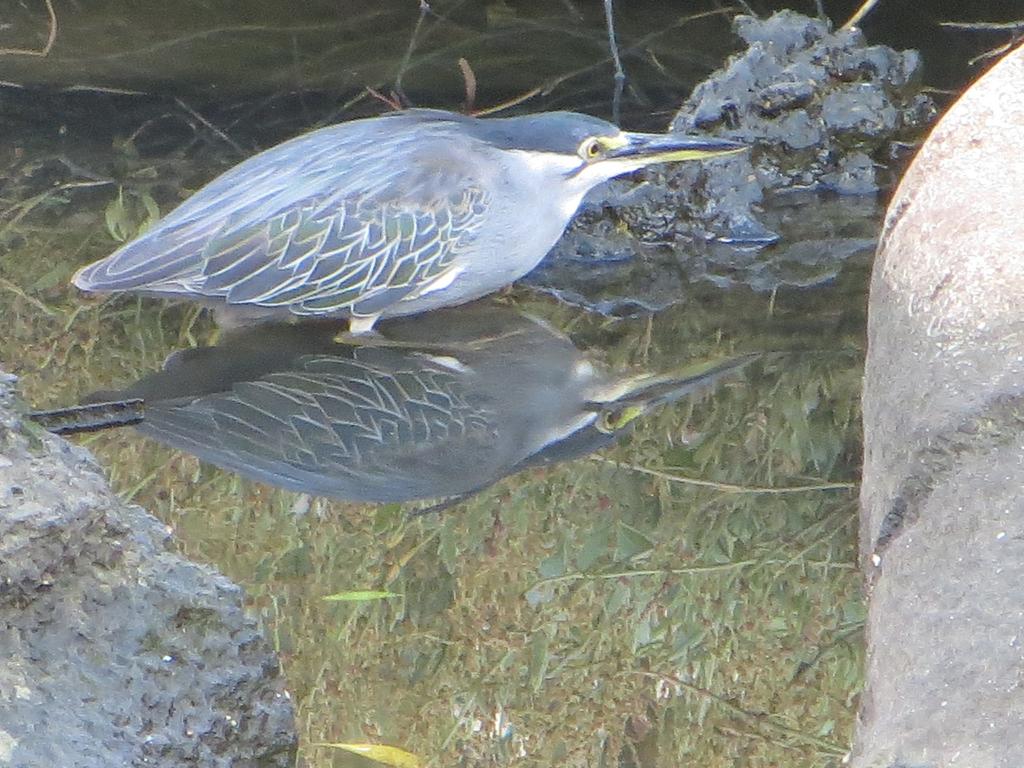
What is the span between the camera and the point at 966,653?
177 cm

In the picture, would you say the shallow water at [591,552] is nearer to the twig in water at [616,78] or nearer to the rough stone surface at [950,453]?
the rough stone surface at [950,453]

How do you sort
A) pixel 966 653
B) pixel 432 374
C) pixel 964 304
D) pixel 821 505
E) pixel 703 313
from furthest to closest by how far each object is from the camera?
pixel 703 313 < pixel 432 374 < pixel 821 505 < pixel 964 304 < pixel 966 653

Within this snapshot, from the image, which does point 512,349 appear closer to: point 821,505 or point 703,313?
point 703,313

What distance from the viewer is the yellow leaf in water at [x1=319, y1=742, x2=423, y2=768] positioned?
2291 mm

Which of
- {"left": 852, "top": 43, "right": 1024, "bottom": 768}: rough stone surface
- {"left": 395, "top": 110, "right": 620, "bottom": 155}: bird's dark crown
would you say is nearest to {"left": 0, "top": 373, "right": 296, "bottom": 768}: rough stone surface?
{"left": 852, "top": 43, "right": 1024, "bottom": 768}: rough stone surface

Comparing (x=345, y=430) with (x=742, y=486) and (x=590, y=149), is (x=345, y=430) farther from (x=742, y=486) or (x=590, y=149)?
(x=590, y=149)

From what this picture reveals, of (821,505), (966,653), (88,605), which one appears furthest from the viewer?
(821,505)

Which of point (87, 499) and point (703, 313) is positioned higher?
point (87, 499)

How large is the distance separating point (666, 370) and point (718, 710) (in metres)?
1.19

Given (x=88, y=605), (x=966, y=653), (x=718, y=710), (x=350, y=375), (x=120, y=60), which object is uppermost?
(x=966, y=653)

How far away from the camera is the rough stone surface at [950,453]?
1.71 metres

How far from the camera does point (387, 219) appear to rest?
386 centimetres

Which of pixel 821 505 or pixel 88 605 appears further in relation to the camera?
pixel 821 505

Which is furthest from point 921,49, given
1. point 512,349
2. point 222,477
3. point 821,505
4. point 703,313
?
point 222,477
